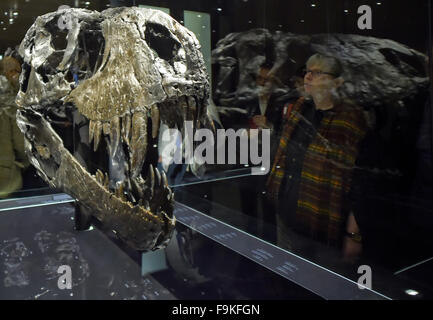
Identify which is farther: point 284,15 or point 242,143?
point 242,143

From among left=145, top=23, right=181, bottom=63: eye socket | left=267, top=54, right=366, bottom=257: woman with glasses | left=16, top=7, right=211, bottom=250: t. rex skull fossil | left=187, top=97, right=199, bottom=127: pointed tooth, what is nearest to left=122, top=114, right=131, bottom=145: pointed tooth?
left=16, top=7, right=211, bottom=250: t. rex skull fossil

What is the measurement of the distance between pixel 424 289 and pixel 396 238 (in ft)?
0.86

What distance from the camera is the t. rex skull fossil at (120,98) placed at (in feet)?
5.08

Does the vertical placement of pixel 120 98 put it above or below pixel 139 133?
above

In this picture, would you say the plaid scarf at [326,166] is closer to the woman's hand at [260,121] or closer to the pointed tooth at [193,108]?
the woman's hand at [260,121]

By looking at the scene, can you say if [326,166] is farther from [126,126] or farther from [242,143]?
[126,126]

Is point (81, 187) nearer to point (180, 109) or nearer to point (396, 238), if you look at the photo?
point (180, 109)

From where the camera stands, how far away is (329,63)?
2.02 metres

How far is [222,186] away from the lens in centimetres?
328

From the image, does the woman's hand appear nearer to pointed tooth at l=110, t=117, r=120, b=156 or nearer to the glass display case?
the glass display case

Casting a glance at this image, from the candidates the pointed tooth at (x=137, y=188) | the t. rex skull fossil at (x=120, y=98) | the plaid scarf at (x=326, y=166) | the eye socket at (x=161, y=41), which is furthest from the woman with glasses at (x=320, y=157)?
the pointed tooth at (x=137, y=188)

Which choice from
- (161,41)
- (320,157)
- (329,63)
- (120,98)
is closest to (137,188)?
(120,98)

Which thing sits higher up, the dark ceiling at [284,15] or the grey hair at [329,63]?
the dark ceiling at [284,15]

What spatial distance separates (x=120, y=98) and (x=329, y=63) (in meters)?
1.14
